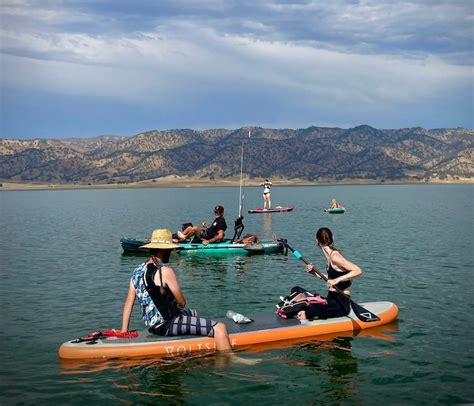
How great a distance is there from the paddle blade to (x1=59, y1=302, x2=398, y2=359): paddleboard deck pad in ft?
0.35

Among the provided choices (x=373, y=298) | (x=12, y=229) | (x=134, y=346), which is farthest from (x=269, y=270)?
(x=12, y=229)

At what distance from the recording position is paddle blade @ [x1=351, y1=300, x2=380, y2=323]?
1431 centimetres

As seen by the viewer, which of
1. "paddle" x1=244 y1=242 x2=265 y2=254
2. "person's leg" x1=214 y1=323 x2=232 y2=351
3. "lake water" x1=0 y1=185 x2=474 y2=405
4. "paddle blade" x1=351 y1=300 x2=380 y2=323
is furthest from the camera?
"paddle" x1=244 y1=242 x2=265 y2=254

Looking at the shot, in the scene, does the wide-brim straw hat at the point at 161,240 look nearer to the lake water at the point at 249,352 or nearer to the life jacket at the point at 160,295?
the life jacket at the point at 160,295

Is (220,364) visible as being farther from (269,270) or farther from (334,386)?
(269,270)

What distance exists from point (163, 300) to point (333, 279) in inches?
172

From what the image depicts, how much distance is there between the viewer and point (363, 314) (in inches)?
568

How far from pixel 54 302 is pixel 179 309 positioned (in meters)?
8.20

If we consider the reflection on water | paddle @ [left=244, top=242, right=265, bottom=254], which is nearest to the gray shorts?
paddle @ [left=244, top=242, right=265, bottom=254]

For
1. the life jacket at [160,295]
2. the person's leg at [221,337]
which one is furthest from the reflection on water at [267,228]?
the life jacket at [160,295]

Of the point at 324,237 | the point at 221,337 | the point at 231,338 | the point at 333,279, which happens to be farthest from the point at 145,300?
the point at 333,279

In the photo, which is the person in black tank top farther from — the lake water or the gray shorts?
the gray shorts

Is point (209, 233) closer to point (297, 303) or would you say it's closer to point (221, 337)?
point (297, 303)

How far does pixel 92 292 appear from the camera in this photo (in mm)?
20188
